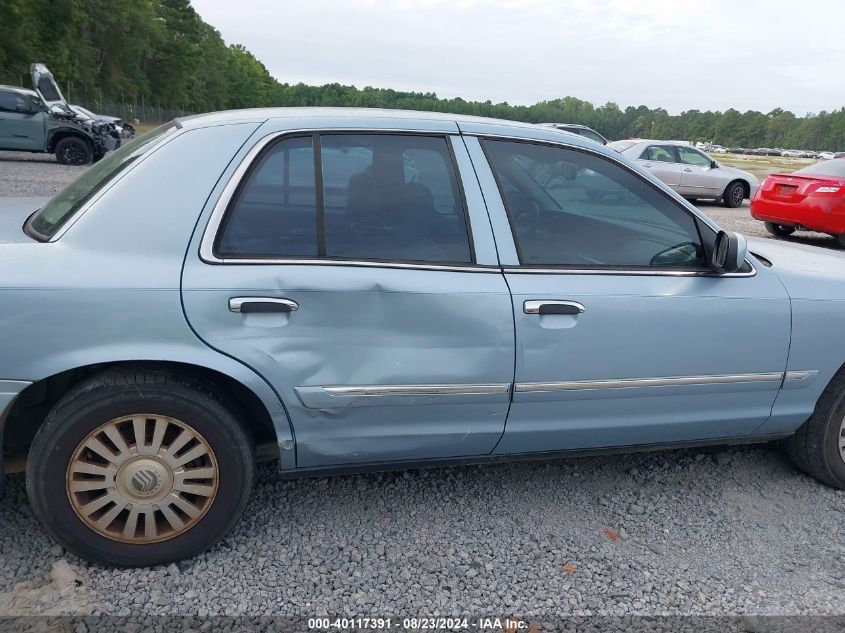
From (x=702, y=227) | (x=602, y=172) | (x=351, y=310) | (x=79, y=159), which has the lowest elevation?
(x=79, y=159)

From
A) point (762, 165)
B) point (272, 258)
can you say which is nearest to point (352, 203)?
point (272, 258)

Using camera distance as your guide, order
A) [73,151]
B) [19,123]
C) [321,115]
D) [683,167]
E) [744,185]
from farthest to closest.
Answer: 1. [73,151]
2. [19,123]
3. [744,185]
4. [683,167]
5. [321,115]

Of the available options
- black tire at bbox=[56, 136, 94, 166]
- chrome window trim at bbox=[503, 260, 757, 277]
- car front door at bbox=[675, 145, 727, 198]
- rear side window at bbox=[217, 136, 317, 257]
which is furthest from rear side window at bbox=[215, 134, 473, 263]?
black tire at bbox=[56, 136, 94, 166]

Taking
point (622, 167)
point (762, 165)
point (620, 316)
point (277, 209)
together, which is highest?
point (622, 167)

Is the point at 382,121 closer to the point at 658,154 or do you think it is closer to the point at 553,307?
the point at 553,307

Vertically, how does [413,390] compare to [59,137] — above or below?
above

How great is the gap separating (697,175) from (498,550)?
1483cm

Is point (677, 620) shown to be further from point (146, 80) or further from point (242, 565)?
point (146, 80)

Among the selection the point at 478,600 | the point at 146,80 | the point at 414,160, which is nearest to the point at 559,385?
the point at 478,600

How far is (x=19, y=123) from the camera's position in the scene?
55.4 feet

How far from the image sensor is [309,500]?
10.4 ft

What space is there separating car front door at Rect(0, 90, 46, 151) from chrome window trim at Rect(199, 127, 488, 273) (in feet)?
56.4

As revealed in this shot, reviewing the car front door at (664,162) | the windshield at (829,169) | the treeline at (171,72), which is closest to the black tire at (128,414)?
the treeline at (171,72)

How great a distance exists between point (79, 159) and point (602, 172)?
17745mm
